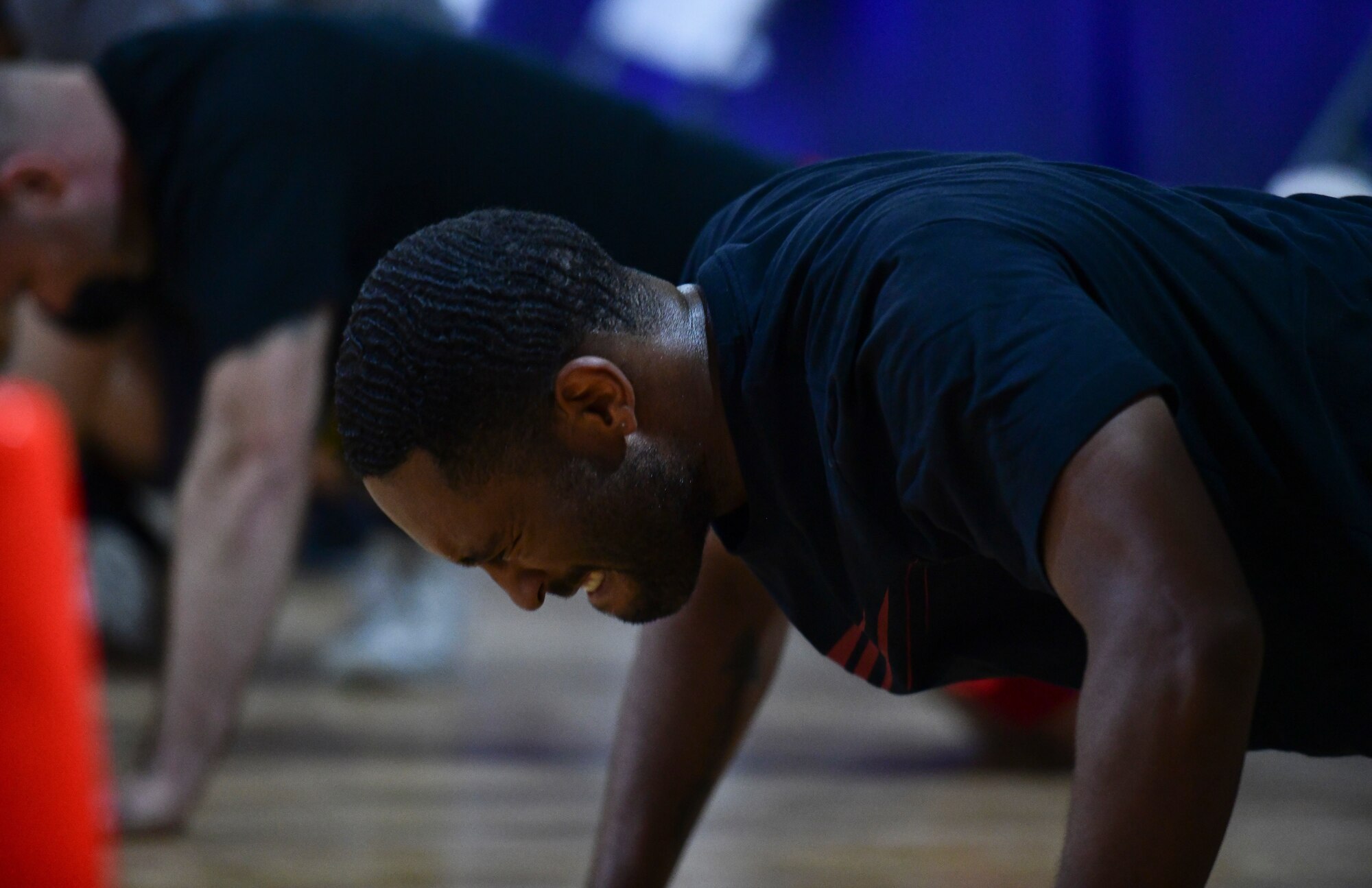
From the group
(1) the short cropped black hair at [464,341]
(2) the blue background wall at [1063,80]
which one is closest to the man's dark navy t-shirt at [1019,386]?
(1) the short cropped black hair at [464,341]

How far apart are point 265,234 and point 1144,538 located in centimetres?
121

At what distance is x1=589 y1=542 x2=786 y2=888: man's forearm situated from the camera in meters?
1.12

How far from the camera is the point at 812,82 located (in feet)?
11.0

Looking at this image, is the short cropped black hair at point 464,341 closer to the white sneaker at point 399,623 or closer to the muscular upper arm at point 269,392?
the muscular upper arm at point 269,392

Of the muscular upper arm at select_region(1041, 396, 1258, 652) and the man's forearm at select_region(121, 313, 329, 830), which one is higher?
the muscular upper arm at select_region(1041, 396, 1258, 652)

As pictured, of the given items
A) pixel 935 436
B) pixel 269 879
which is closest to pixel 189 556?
pixel 269 879

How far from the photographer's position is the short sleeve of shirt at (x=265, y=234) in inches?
62.7

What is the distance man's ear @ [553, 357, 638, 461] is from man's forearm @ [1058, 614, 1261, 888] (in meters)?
0.29

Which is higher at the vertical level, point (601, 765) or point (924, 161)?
point (924, 161)

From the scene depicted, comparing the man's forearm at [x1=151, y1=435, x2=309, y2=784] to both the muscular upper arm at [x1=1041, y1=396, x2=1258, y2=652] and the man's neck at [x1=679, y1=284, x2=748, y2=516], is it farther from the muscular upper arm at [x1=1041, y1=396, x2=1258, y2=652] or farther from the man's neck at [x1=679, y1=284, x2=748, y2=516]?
the muscular upper arm at [x1=1041, y1=396, x2=1258, y2=652]

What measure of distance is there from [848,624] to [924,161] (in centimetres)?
30

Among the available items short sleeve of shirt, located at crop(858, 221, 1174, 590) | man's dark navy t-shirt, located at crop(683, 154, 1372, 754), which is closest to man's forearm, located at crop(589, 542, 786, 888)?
man's dark navy t-shirt, located at crop(683, 154, 1372, 754)

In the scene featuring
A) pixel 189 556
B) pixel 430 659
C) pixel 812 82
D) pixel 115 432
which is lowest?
pixel 430 659

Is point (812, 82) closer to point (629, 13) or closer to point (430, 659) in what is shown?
point (629, 13)
